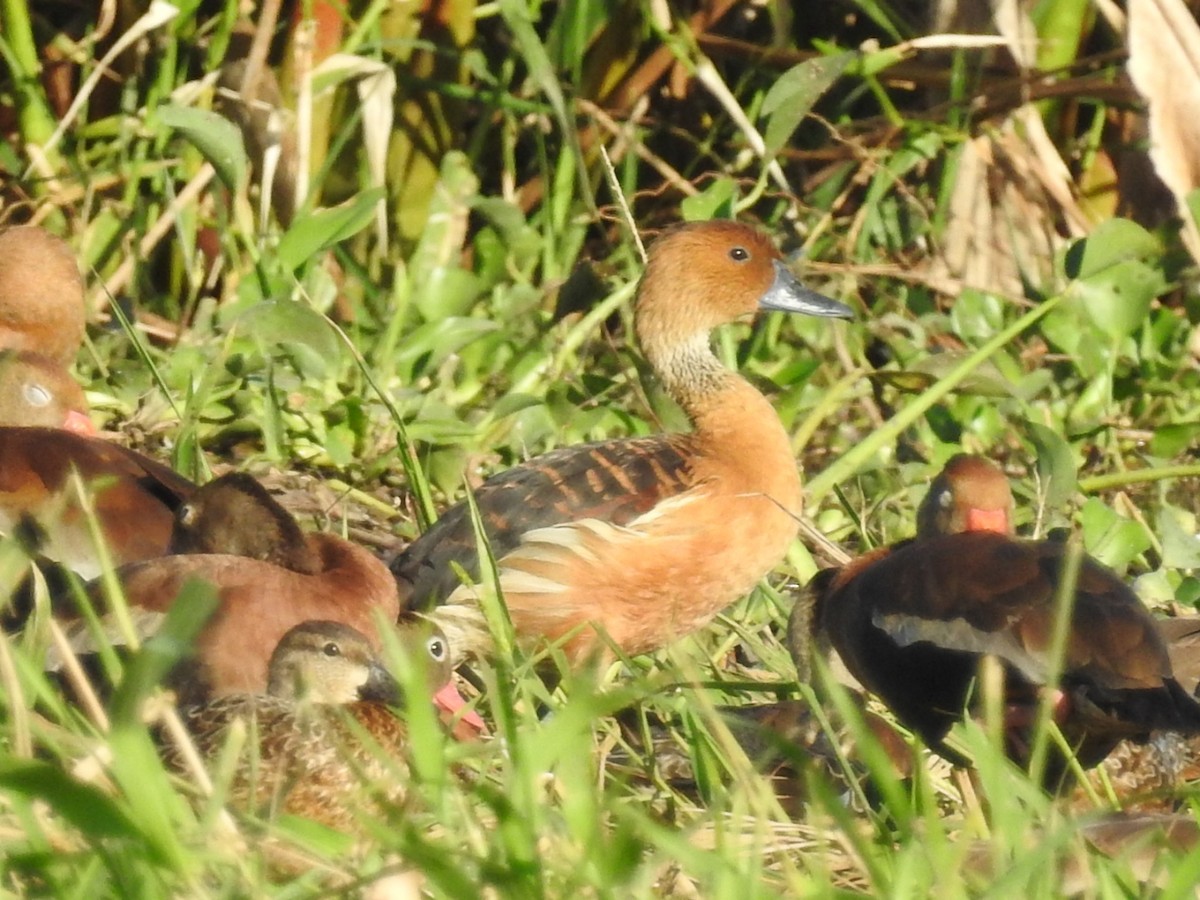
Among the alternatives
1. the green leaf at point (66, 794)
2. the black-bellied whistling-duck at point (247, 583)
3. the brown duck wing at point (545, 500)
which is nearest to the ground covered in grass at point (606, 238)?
the brown duck wing at point (545, 500)

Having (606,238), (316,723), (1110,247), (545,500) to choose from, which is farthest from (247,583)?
(606,238)

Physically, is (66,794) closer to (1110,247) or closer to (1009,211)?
(1110,247)

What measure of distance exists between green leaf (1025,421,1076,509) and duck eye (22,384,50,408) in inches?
94.1

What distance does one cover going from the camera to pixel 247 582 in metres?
4.15

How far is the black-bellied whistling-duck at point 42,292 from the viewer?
598cm

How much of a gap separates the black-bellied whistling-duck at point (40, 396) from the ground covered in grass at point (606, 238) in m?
0.26

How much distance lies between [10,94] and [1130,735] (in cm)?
417

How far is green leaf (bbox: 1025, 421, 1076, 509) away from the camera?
5.04 m

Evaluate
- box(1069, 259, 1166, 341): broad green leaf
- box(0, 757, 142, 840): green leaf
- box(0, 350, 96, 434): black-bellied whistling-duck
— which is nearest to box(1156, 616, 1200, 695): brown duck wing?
box(1069, 259, 1166, 341): broad green leaf

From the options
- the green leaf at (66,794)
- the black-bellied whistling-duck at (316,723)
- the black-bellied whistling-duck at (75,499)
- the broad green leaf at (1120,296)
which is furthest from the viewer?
the broad green leaf at (1120,296)

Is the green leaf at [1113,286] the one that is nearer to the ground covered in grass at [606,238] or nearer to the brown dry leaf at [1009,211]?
the ground covered in grass at [606,238]

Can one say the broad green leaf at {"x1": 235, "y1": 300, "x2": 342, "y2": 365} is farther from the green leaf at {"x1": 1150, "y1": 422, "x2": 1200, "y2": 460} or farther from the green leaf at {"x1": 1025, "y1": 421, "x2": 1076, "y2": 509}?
the green leaf at {"x1": 1150, "y1": 422, "x2": 1200, "y2": 460}

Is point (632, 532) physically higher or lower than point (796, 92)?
lower

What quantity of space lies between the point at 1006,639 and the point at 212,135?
2.47m
